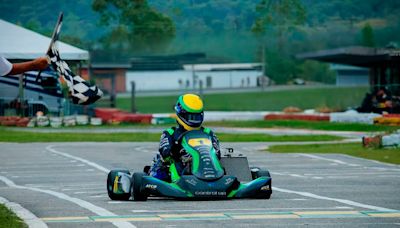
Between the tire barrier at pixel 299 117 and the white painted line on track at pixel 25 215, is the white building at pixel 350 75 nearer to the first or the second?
the tire barrier at pixel 299 117

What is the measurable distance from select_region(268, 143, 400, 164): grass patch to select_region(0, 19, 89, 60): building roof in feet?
41.1

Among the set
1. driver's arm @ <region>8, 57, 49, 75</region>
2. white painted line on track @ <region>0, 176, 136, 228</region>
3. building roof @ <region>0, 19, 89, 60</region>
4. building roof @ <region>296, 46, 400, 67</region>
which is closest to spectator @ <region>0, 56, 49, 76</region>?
driver's arm @ <region>8, 57, 49, 75</region>

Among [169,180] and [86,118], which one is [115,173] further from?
[86,118]

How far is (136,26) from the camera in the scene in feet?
226

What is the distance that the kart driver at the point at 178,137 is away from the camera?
15.0 meters

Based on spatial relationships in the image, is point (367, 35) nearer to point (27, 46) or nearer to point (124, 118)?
point (124, 118)

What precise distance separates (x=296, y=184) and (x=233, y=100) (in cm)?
4971

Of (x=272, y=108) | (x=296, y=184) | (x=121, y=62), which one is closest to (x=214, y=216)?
(x=296, y=184)

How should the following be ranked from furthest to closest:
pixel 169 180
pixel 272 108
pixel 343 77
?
pixel 343 77 → pixel 272 108 → pixel 169 180

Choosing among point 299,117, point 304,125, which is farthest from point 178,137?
point 299,117

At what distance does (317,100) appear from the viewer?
6184 centimetres

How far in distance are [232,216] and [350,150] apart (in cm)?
1582

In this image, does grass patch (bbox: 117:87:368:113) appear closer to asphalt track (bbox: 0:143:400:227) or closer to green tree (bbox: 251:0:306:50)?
green tree (bbox: 251:0:306:50)

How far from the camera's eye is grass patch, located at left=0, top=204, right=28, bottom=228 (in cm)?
1159
